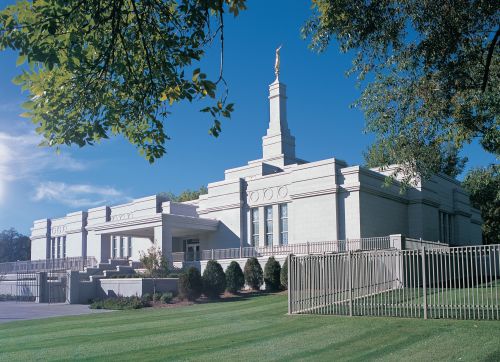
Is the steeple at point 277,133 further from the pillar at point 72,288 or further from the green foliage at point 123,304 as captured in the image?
the green foliage at point 123,304

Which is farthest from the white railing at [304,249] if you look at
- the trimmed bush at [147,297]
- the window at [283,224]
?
the trimmed bush at [147,297]

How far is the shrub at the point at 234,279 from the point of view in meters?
28.6

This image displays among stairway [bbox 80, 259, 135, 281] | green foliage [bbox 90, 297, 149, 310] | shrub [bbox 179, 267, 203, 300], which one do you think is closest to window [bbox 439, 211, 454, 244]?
shrub [bbox 179, 267, 203, 300]

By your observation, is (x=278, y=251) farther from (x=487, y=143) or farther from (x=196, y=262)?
(x=487, y=143)

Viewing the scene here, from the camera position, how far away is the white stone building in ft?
108

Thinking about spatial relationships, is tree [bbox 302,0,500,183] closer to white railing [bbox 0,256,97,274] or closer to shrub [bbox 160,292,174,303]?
shrub [bbox 160,292,174,303]

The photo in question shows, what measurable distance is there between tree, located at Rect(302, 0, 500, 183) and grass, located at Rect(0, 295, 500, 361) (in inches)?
222

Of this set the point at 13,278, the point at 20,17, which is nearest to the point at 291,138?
the point at 13,278

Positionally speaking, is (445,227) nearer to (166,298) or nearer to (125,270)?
(125,270)

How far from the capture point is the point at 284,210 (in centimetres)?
3675

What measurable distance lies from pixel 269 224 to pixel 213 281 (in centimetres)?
1097

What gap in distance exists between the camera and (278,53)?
4562cm

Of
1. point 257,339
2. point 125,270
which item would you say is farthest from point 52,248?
point 257,339

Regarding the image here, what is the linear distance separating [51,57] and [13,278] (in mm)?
30964
